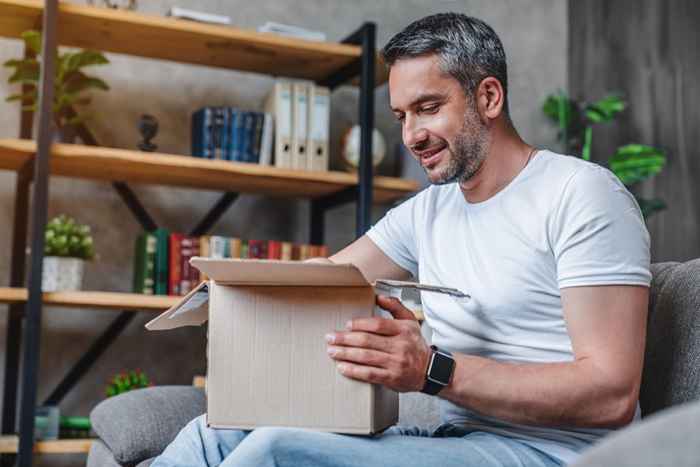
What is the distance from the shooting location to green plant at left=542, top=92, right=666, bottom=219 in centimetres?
335

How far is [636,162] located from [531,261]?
219 cm

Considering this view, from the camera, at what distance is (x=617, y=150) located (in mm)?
3684

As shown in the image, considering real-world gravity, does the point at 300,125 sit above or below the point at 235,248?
above

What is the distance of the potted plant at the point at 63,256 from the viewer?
8.48ft

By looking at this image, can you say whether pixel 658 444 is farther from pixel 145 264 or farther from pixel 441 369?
pixel 145 264

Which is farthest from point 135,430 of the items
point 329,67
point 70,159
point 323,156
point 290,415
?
point 329,67

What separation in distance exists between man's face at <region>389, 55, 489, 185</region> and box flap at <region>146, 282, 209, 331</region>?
43 cm

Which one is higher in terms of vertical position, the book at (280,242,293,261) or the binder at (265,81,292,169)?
the binder at (265,81,292,169)

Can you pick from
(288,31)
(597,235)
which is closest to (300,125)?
(288,31)

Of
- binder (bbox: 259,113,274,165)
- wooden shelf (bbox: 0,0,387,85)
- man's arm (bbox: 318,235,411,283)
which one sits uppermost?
wooden shelf (bbox: 0,0,387,85)

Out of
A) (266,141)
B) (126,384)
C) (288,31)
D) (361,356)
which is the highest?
(288,31)

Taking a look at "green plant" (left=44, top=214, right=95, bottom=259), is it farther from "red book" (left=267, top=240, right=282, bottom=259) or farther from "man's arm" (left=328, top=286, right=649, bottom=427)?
"man's arm" (left=328, top=286, right=649, bottom=427)

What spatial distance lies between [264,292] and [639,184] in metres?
2.75

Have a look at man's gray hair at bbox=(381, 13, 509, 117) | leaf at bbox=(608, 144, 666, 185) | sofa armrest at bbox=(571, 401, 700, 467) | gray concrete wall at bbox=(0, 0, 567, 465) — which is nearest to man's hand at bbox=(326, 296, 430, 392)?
man's gray hair at bbox=(381, 13, 509, 117)
